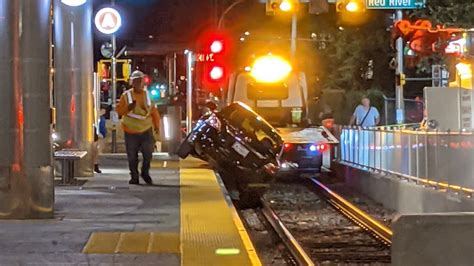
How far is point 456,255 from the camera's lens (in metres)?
7.48

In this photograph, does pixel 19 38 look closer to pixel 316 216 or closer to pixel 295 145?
pixel 316 216

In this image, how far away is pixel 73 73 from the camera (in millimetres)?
19297

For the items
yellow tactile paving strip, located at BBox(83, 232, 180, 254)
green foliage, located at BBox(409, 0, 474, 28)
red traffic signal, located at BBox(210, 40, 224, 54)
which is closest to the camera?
yellow tactile paving strip, located at BBox(83, 232, 180, 254)

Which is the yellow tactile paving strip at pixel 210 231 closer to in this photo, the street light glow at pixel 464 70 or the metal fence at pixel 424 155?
the metal fence at pixel 424 155

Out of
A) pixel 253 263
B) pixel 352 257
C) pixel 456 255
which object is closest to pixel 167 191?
pixel 352 257


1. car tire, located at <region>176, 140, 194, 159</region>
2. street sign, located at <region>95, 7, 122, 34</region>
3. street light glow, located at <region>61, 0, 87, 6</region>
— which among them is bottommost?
car tire, located at <region>176, 140, 194, 159</region>

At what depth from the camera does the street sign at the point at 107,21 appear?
83.4 ft

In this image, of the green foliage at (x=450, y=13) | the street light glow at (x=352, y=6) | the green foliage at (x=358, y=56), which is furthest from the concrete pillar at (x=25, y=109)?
the green foliage at (x=358, y=56)

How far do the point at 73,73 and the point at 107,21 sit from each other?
6.36 meters

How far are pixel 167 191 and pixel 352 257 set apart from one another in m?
4.30

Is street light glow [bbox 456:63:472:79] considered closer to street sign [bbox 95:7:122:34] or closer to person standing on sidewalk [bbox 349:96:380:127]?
person standing on sidewalk [bbox 349:96:380:127]

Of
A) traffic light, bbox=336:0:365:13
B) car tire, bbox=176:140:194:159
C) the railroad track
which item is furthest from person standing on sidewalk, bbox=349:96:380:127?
car tire, bbox=176:140:194:159

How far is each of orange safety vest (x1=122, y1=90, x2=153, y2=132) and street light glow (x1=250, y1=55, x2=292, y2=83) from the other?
9.12m

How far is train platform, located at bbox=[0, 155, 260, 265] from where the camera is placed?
9.91 meters
